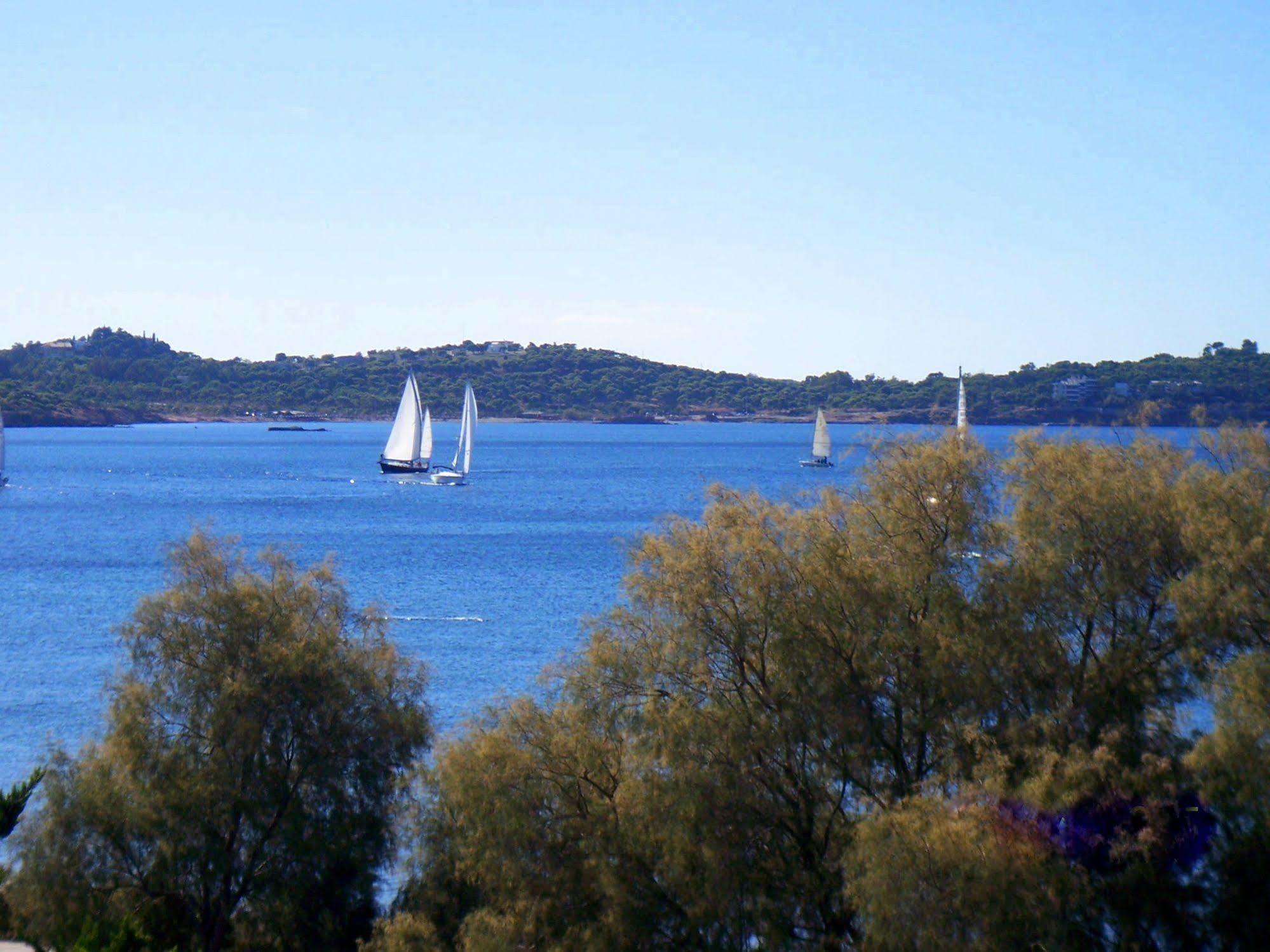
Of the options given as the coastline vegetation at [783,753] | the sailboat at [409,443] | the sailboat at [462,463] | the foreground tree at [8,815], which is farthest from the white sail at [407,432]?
the coastline vegetation at [783,753]

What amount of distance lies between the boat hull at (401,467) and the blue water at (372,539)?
1.47 m

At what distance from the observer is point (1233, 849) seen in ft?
44.5

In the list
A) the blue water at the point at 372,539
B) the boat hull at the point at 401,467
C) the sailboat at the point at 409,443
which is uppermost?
the sailboat at the point at 409,443

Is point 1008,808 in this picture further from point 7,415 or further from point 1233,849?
point 7,415

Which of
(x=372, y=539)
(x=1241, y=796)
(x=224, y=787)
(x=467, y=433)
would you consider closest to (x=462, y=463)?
(x=467, y=433)

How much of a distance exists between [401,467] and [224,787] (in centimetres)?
8244

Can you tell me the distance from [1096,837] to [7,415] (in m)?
191

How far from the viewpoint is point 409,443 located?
9612 cm

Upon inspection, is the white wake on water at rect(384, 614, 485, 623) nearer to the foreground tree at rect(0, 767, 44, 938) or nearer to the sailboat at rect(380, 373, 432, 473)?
the foreground tree at rect(0, 767, 44, 938)

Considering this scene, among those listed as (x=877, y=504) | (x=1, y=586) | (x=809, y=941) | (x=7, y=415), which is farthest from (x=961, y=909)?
(x=7, y=415)

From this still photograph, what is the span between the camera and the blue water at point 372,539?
33.2 m

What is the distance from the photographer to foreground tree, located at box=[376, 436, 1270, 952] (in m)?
13.7

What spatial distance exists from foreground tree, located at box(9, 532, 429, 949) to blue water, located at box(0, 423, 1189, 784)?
2467 mm

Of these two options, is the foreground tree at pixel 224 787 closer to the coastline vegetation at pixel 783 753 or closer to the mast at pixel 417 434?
the coastline vegetation at pixel 783 753
